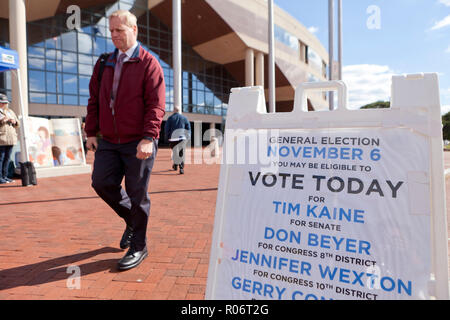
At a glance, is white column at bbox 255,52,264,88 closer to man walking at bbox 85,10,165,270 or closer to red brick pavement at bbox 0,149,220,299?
red brick pavement at bbox 0,149,220,299

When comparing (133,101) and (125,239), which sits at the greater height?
(133,101)

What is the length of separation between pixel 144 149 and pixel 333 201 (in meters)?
1.36

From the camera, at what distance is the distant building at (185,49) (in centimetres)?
1892

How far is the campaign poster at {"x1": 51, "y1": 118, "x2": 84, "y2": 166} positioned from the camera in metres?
7.83

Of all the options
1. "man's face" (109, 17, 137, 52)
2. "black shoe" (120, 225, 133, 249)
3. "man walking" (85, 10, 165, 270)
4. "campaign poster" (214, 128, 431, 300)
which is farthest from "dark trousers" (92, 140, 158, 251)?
"campaign poster" (214, 128, 431, 300)

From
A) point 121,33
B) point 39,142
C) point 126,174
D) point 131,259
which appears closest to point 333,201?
point 126,174

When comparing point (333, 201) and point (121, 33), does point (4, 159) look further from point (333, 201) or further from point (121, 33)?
point (333, 201)

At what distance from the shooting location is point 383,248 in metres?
1.17

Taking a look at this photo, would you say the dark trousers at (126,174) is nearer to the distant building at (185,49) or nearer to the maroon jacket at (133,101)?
the maroon jacket at (133,101)

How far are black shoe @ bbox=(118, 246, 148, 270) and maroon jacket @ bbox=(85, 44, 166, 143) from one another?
2.94ft

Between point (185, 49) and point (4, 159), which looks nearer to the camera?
point (4, 159)

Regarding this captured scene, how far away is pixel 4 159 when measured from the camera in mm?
6625

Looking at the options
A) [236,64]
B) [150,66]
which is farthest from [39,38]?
[150,66]

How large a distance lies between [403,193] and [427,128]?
0.88ft
